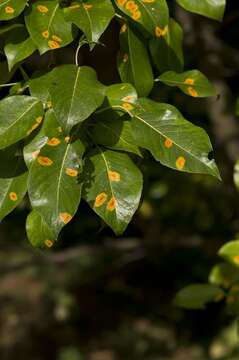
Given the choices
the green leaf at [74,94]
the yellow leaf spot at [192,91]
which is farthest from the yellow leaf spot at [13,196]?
the yellow leaf spot at [192,91]

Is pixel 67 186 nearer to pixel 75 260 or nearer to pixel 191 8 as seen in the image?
pixel 191 8

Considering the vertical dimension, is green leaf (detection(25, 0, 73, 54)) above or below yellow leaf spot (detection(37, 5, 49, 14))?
below

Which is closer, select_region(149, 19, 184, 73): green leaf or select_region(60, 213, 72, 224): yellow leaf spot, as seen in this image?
select_region(60, 213, 72, 224): yellow leaf spot

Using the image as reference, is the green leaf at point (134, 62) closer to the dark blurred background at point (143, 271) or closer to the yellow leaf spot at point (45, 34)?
the yellow leaf spot at point (45, 34)

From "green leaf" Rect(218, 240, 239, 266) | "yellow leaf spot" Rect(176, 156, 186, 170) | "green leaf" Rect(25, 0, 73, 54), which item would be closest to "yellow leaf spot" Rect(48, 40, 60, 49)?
"green leaf" Rect(25, 0, 73, 54)

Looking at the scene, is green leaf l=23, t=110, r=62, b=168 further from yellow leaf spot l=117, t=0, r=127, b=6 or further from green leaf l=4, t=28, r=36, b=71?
yellow leaf spot l=117, t=0, r=127, b=6

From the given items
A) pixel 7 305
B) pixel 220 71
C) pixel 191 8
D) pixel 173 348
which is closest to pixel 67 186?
pixel 191 8

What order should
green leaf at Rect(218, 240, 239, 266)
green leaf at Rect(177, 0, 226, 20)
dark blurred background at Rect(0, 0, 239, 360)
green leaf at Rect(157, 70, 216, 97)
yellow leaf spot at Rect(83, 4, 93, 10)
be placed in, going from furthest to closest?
1. dark blurred background at Rect(0, 0, 239, 360)
2. green leaf at Rect(218, 240, 239, 266)
3. green leaf at Rect(157, 70, 216, 97)
4. green leaf at Rect(177, 0, 226, 20)
5. yellow leaf spot at Rect(83, 4, 93, 10)
